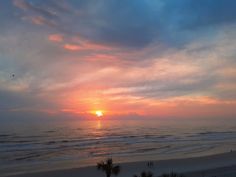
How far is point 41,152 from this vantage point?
50.8 meters

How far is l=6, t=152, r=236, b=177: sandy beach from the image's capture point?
31408mm

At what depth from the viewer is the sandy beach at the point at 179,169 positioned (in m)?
31.4

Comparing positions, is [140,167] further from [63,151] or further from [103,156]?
[63,151]

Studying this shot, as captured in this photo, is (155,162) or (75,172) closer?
(75,172)

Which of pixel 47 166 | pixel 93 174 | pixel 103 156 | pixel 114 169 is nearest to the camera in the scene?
pixel 114 169

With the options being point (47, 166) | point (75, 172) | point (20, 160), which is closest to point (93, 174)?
point (75, 172)

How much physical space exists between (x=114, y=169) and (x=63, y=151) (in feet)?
116

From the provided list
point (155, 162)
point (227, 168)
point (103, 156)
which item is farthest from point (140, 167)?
point (103, 156)

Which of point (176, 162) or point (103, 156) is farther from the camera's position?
point (103, 156)

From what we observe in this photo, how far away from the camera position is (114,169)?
18.0 meters

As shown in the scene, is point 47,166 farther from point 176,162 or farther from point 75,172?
point 176,162

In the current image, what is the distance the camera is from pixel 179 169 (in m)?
34.6

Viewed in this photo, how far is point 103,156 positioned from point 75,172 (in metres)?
12.7

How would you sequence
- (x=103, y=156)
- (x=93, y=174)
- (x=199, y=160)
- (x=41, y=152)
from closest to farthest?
(x=93, y=174) → (x=199, y=160) → (x=103, y=156) → (x=41, y=152)
